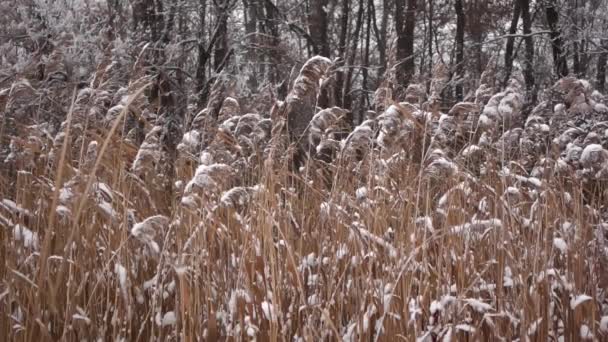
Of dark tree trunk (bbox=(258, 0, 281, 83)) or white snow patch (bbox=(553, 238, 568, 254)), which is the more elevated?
Answer: dark tree trunk (bbox=(258, 0, 281, 83))

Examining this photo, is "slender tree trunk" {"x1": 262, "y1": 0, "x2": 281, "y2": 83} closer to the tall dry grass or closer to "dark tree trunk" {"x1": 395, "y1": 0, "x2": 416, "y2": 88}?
"dark tree trunk" {"x1": 395, "y1": 0, "x2": 416, "y2": 88}

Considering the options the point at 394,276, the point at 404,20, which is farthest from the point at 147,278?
the point at 404,20

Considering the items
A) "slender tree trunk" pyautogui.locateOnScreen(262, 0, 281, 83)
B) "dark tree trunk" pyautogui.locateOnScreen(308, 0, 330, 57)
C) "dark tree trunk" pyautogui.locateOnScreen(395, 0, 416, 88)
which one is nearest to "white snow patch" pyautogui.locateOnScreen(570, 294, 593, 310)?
"slender tree trunk" pyautogui.locateOnScreen(262, 0, 281, 83)

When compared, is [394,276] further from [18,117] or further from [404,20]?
[404,20]

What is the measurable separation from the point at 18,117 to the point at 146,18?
173 inches

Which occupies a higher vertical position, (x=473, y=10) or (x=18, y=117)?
(x=473, y=10)

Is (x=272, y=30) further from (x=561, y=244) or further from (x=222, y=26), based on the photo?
(x=561, y=244)

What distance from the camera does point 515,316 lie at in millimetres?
2143

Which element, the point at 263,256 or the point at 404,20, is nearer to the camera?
the point at 263,256

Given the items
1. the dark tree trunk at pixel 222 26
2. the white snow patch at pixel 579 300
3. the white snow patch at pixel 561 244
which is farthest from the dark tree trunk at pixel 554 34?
the white snow patch at pixel 579 300

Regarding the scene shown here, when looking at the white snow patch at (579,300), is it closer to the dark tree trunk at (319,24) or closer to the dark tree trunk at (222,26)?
the dark tree trunk at (222,26)

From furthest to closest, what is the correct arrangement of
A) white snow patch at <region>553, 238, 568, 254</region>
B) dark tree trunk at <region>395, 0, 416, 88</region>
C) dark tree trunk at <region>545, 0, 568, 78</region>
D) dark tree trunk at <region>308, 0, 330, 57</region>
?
1. dark tree trunk at <region>308, 0, 330, 57</region>
2. dark tree trunk at <region>395, 0, 416, 88</region>
3. dark tree trunk at <region>545, 0, 568, 78</region>
4. white snow patch at <region>553, 238, 568, 254</region>

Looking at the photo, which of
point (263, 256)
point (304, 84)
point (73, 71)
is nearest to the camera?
point (263, 256)

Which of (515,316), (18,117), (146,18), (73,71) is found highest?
(146,18)
